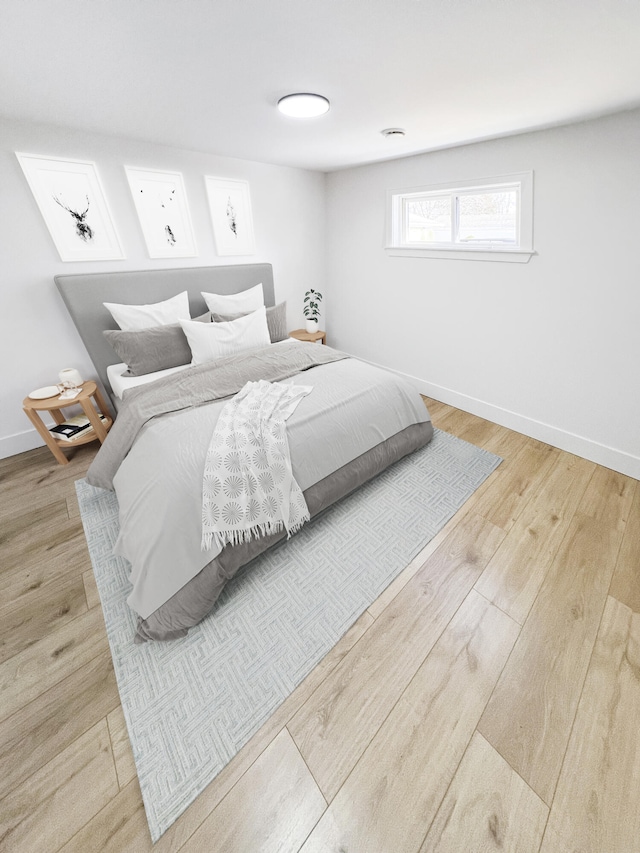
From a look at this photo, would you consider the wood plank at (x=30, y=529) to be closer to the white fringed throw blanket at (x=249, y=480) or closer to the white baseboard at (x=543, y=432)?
the white fringed throw blanket at (x=249, y=480)

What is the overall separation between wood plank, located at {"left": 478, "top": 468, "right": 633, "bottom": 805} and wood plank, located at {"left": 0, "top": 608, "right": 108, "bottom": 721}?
1473 mm

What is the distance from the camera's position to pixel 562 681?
3.83 feet

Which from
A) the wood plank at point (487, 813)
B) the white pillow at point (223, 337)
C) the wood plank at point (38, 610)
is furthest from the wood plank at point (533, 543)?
the white pillow at point (223, 337)

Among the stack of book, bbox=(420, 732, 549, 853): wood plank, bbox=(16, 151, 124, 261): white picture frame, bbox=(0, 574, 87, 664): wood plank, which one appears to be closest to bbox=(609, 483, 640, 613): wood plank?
bbox=(420, 732, 549, 853): wood plank

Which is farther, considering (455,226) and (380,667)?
(455,226)

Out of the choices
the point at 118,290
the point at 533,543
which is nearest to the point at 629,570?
the point at 533,543

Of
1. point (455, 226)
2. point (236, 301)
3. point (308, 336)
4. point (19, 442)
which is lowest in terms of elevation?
point (19, 442)

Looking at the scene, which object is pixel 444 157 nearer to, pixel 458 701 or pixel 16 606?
pixel 458 701

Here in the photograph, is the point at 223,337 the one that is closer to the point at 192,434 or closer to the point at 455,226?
the point at 192,434

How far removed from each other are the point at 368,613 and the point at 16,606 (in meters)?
1.55

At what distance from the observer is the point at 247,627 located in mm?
1349

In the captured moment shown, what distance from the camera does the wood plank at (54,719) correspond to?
3.31ft

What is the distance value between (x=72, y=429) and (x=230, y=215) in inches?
85.9

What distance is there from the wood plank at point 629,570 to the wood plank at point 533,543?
0.77ft
